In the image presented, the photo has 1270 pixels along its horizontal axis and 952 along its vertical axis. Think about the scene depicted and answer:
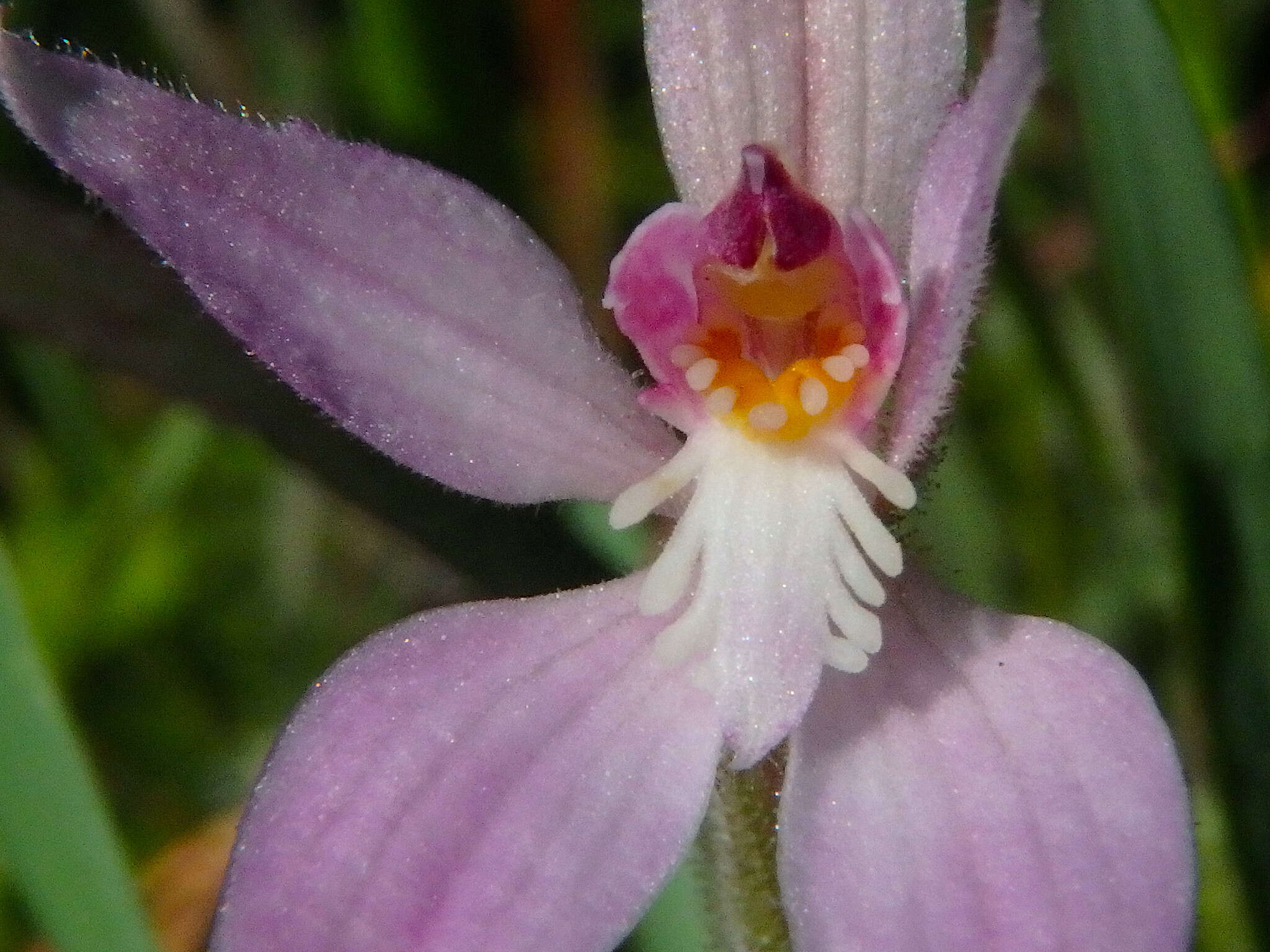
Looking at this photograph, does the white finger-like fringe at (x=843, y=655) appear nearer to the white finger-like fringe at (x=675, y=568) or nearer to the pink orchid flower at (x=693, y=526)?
the pink orchid flower at (x=693, y=526)

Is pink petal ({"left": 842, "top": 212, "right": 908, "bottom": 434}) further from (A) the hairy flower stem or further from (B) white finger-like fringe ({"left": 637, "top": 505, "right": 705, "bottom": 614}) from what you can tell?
(A) the hairy flower stem

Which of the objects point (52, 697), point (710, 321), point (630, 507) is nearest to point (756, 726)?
point (630, 507)

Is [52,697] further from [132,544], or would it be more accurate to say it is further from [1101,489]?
[1101,489]

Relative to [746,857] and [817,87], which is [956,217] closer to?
[817,87]

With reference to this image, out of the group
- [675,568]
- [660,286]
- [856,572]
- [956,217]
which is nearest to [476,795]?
[675,568]

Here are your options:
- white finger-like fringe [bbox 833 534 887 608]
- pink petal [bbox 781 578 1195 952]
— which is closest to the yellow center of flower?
white finger-like fringe [bbox 833 534 887 608]

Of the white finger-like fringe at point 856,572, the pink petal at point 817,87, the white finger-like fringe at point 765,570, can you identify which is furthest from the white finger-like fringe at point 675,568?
the pink petal at point 817,87
